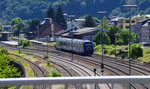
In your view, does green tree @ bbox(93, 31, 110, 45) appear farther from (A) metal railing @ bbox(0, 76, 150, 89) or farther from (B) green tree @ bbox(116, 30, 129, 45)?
(A) metal railing @ bbox(0, 76, 150, 89)

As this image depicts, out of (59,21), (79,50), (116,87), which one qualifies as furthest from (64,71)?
(59,21)

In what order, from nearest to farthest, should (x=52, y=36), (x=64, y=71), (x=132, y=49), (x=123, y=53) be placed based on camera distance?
(x=64, y=71)
(x=132, y=49)
(x=123, y=53)
(x=52, y=36)

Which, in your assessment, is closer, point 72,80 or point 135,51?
point 72,80

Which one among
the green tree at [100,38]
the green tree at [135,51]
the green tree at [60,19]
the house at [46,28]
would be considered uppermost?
the green tree at [60,19]

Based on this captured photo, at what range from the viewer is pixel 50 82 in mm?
4203

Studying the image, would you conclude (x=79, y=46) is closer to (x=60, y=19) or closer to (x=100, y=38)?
(x=100, y=38)

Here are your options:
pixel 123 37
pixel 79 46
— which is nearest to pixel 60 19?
pixel 123 37

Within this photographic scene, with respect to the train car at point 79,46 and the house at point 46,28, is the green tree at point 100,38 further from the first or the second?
the house at point 46,28

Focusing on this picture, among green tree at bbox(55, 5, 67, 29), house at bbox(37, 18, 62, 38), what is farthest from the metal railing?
green tree at bbox(55, 5, 67, 29)

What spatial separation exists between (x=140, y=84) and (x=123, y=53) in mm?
40168

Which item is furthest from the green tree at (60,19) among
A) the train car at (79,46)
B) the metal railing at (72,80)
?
the metal railing at (72,80)

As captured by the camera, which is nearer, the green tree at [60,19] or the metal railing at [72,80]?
the metal railing at [72,80]

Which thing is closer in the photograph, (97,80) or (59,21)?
(97,80)

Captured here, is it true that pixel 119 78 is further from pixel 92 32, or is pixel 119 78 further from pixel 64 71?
pixel 92 32
